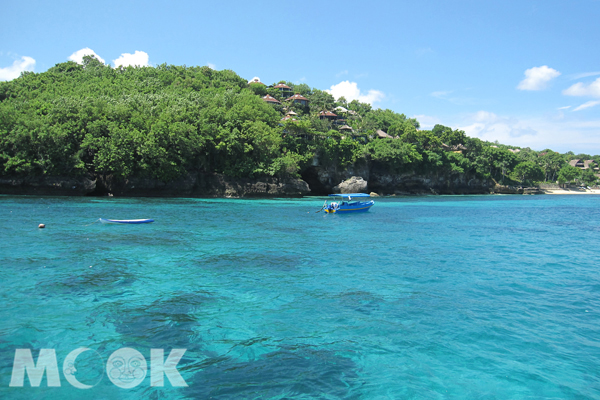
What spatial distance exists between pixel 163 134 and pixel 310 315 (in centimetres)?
4538

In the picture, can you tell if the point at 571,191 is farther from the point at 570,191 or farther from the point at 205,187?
the point at 205,187

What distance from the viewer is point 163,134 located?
4931cm

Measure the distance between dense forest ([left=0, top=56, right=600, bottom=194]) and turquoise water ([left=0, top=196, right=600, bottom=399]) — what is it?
30672 mm

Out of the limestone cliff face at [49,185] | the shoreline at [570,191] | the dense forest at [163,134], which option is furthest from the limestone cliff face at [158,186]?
the shoreline at [570,191]

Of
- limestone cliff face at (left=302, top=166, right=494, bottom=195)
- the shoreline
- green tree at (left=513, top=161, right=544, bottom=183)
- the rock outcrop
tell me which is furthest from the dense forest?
the shoreline

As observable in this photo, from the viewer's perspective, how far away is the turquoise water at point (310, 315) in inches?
266

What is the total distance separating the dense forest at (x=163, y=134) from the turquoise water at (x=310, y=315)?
3067 cm

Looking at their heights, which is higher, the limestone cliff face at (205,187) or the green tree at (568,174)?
the green tree at (568,174)

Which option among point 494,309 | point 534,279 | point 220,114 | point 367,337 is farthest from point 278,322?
point 220,114

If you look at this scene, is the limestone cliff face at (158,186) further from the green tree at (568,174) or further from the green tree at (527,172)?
the green tree at (568,174)

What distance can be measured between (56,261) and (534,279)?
18391 millimetres

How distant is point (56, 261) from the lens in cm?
1441

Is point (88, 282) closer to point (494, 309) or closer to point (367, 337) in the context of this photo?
point (367, 337)

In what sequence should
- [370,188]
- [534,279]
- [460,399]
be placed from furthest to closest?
[370,188]
[534,279]
[460,399]
